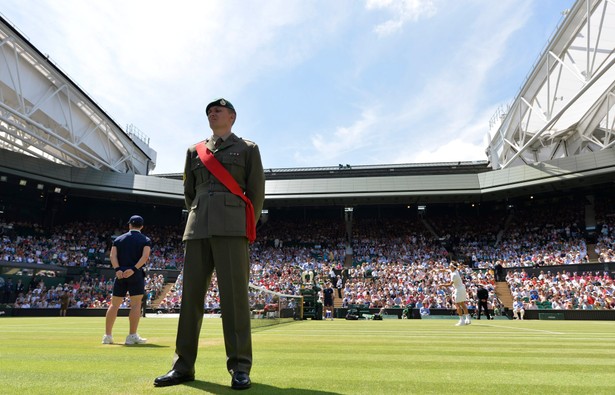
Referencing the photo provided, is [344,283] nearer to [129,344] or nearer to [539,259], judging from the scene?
[539,259]

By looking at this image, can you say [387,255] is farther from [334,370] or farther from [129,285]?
[334,370]

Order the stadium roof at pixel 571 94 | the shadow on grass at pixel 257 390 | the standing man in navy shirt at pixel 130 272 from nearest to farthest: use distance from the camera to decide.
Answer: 1. the shadow on grass at pixel 257 390
2. the standing man in navy shirt at pixel 130 272
3. the stadium roof at pixel 571 94

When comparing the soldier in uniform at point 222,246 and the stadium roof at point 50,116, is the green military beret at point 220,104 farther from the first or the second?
the stadium roof at point 50,116

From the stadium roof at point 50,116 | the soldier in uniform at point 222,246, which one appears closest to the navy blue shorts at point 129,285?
the soldier in uniform at point 222,246

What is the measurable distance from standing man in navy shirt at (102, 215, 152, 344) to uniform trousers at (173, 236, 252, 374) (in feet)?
10.9

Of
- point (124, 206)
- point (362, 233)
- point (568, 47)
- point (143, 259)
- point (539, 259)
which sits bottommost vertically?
point (143, 259)

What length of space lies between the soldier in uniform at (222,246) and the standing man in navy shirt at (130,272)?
3315 mm

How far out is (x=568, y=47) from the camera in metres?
25.0

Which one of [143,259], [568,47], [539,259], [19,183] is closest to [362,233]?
[539,259]

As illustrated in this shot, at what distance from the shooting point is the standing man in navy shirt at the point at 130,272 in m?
6.46

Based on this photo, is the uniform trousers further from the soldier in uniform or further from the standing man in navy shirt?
the standing man in navy shirt

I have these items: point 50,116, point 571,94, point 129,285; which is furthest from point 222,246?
point 571,94

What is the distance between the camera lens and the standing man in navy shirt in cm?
646

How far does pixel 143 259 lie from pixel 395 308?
20396 mm
